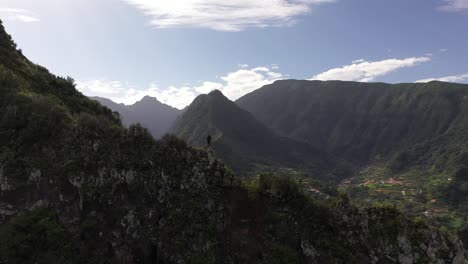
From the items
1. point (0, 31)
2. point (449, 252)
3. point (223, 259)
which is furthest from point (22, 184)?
point (0, 31)

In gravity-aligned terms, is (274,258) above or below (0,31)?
below

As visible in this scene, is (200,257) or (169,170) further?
(169,170)

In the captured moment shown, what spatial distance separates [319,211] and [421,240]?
620cm

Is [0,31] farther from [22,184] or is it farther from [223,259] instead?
[223,259]

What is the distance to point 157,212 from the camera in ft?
72.5

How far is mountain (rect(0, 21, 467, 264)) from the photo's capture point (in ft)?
67.8

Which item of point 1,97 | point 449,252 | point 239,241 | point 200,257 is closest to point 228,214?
point 239,241

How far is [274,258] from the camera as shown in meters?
21.1

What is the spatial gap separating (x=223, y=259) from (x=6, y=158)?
1556cm

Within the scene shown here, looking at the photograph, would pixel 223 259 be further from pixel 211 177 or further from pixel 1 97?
pixel 1 97

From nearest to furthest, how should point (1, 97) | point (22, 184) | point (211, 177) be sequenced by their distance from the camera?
1. point (22, 184)
2. point (211, 177)
3. point (1, 97)

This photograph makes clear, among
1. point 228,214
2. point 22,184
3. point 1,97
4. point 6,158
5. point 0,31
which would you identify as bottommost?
point 228,214

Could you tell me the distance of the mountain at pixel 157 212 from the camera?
67.8ft

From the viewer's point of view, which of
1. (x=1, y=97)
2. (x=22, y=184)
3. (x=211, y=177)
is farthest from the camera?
(x=1, y=97)
